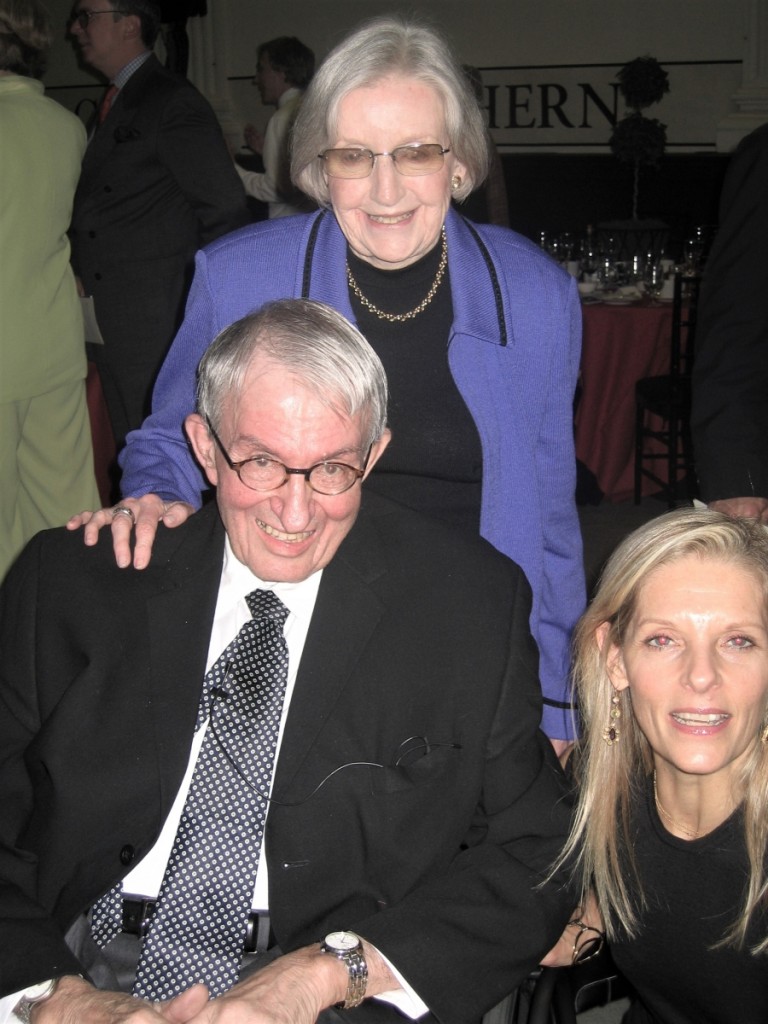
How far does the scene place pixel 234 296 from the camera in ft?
6.41

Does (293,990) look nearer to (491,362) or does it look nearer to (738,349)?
(491,362)

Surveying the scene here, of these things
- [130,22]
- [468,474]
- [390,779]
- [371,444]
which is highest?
[130,22]

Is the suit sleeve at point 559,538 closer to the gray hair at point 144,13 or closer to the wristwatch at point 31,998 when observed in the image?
the wristwatch at point 31,998

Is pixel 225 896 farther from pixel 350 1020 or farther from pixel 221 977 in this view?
pixel 350 1020

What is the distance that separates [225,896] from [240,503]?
0.55m

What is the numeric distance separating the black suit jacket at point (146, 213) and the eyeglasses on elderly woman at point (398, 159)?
90.4 inches

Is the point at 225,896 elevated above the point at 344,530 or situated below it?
below

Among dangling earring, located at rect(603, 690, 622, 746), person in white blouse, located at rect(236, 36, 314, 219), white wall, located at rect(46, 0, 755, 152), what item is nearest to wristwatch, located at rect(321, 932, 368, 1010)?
dangling earring, located at rect(603, 690, 622, 746)

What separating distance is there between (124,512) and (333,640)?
392 mm

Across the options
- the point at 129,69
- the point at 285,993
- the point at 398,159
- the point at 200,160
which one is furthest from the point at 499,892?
the point at 129,69

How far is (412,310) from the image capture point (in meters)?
2.02

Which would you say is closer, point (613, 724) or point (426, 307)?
point (613, 724)

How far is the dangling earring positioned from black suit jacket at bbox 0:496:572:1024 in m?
0.10

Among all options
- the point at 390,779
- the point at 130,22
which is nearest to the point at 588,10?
the point at 130,22
